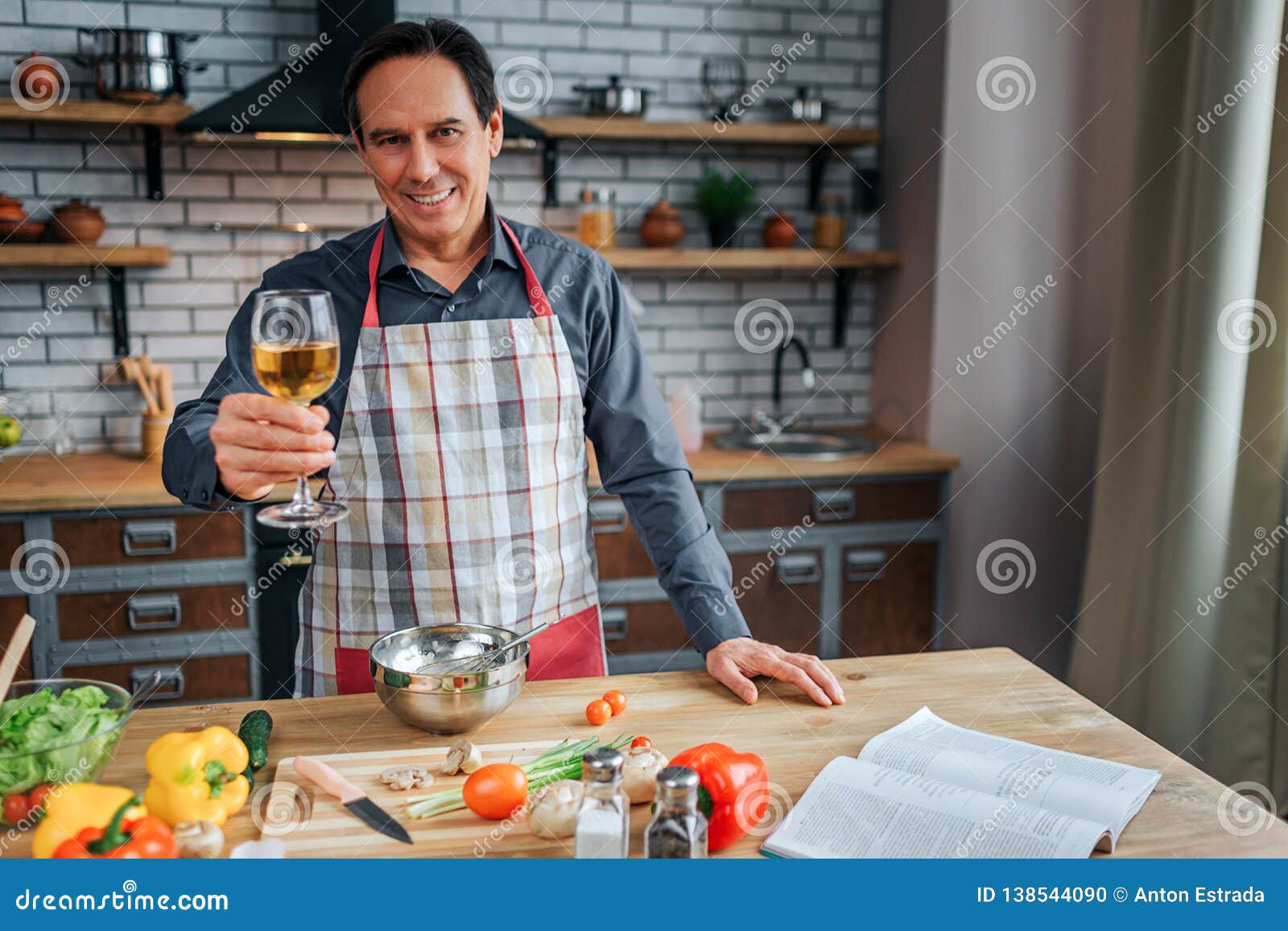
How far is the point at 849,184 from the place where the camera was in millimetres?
3783

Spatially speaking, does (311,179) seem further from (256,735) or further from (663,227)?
(256,735)

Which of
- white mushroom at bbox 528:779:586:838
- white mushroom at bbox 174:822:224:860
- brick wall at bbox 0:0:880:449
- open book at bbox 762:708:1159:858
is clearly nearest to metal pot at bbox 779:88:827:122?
brick wall at bbox 0:0:880:449

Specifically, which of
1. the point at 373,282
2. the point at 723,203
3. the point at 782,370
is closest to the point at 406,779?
the point at 373,282

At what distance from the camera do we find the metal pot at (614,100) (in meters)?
3.38

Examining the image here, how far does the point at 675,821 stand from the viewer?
3.44 ft

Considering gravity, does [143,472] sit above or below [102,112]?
below

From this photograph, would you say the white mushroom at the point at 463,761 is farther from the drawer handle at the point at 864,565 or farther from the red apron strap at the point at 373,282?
the drawer handle at the point at 864,565

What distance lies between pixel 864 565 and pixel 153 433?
7.02 feet

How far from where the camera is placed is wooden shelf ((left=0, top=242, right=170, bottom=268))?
303cm

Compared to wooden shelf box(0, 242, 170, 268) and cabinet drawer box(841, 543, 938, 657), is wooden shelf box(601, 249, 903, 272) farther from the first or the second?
wooden shelf box(0, 242, 170, 268)

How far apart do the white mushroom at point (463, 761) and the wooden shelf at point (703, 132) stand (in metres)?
2.36

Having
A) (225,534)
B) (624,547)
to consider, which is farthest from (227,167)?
(624,547)

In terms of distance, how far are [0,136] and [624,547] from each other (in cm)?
221

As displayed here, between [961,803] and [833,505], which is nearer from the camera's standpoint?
[961,803]
